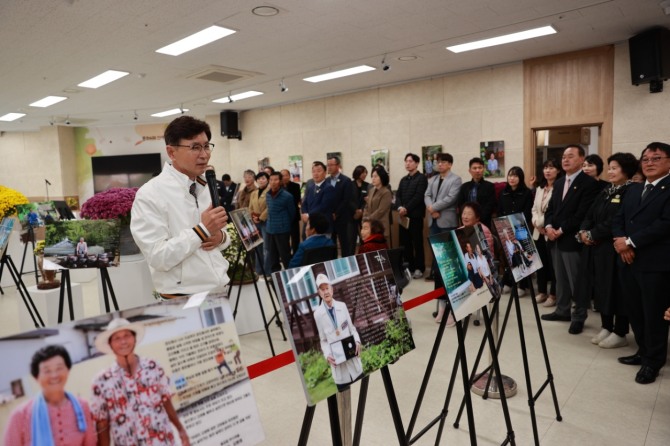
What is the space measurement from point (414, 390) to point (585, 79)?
500cm

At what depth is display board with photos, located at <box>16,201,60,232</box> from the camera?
5.04 meters

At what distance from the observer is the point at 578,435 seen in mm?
2523

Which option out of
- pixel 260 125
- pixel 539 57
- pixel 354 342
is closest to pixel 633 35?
pixel 539 57

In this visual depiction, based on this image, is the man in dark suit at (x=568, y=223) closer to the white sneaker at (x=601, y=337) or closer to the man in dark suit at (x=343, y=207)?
the white sneaker at (x=601, y=337)

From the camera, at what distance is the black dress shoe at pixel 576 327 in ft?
13.3

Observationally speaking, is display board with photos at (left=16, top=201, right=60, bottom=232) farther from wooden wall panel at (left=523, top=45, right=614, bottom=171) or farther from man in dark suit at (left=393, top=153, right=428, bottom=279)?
wooden wall panel at (left=523, top=45, right=614, bottom=171)

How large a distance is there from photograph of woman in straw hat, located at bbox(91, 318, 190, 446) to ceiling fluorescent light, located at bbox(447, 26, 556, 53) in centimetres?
558

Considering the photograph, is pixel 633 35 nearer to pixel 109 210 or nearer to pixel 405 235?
pixel 405 235

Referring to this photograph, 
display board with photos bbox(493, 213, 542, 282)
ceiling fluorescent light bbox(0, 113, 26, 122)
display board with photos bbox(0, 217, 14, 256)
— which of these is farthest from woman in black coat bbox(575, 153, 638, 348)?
ceiling fluorescent light bbox(0, 113, 26, 122)

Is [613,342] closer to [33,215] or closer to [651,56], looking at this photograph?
[651,56]

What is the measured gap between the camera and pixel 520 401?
2.91m

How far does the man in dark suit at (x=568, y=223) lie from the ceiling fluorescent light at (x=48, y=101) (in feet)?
27.4

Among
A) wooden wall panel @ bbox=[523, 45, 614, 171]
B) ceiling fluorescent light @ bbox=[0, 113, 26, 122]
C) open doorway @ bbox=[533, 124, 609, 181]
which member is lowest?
open doorway @ bbox=[533, 124, 609, 181]

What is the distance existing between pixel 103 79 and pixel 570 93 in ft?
22.5
